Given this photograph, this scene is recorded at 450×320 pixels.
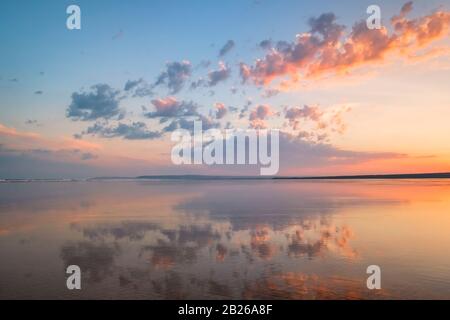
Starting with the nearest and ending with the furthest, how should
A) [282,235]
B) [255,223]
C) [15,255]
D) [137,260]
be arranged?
[137,260], [15,255], [282,235], [255,223]

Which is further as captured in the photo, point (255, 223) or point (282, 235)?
point (255, 223)

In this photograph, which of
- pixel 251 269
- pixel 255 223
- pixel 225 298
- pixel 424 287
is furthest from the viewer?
pixel 255 223

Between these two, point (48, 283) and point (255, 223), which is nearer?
point (48, 283)

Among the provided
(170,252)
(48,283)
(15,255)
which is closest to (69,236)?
(15,255)

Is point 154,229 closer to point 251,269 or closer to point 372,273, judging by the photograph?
point 251,269

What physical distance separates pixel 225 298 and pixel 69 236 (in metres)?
14.7

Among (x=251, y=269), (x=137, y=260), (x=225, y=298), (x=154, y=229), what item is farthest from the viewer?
(x=154, y=229)

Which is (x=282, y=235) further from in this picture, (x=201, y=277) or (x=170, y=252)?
(x=201, y=277)

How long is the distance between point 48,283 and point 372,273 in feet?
39.9

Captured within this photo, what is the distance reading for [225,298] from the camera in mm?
13086

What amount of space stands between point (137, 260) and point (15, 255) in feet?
20.3

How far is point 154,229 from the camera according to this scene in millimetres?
26703
